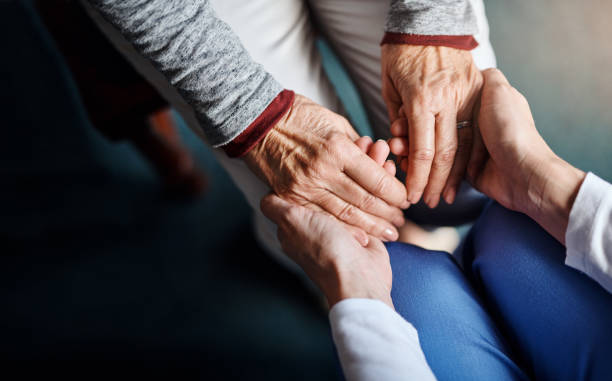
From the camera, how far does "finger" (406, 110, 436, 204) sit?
66cm

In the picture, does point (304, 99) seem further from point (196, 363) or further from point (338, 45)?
point (196, 363)

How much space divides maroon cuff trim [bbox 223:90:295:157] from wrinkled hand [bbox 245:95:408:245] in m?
0.01

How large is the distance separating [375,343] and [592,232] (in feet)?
1.00

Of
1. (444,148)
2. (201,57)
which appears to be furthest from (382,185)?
(201,57)

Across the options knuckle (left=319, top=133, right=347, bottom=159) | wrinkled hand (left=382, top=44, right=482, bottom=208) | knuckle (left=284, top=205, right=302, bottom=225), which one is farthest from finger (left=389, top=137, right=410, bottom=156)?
knuckle (left=284, top=205, right=302, bottom=225)

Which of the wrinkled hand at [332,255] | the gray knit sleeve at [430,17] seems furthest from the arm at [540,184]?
the wrinkled hand at [332,255]

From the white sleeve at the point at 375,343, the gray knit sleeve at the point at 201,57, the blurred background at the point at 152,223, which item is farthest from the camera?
the blurred background at the point at 152,223

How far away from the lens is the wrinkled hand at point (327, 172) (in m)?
0.65

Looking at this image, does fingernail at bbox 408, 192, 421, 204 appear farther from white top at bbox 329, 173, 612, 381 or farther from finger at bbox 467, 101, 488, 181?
white top at bbox 329, 173, 612, 381

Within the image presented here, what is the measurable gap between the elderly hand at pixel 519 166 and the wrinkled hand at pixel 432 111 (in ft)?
0.10

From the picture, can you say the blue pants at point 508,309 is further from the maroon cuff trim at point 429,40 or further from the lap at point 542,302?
the maroon cuff trim at point 429,40

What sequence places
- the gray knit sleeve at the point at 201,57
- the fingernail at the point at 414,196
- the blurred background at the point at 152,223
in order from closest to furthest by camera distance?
the gray knit sleeve at the point at 201,57
the fingernail at the point at 414,196
the blurred background at the point at 152,223

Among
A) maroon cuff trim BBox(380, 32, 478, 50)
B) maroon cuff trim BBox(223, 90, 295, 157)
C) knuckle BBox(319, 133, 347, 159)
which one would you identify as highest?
maroon cuff trim BBox(380, 32, 478, 50)

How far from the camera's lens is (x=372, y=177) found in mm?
647
